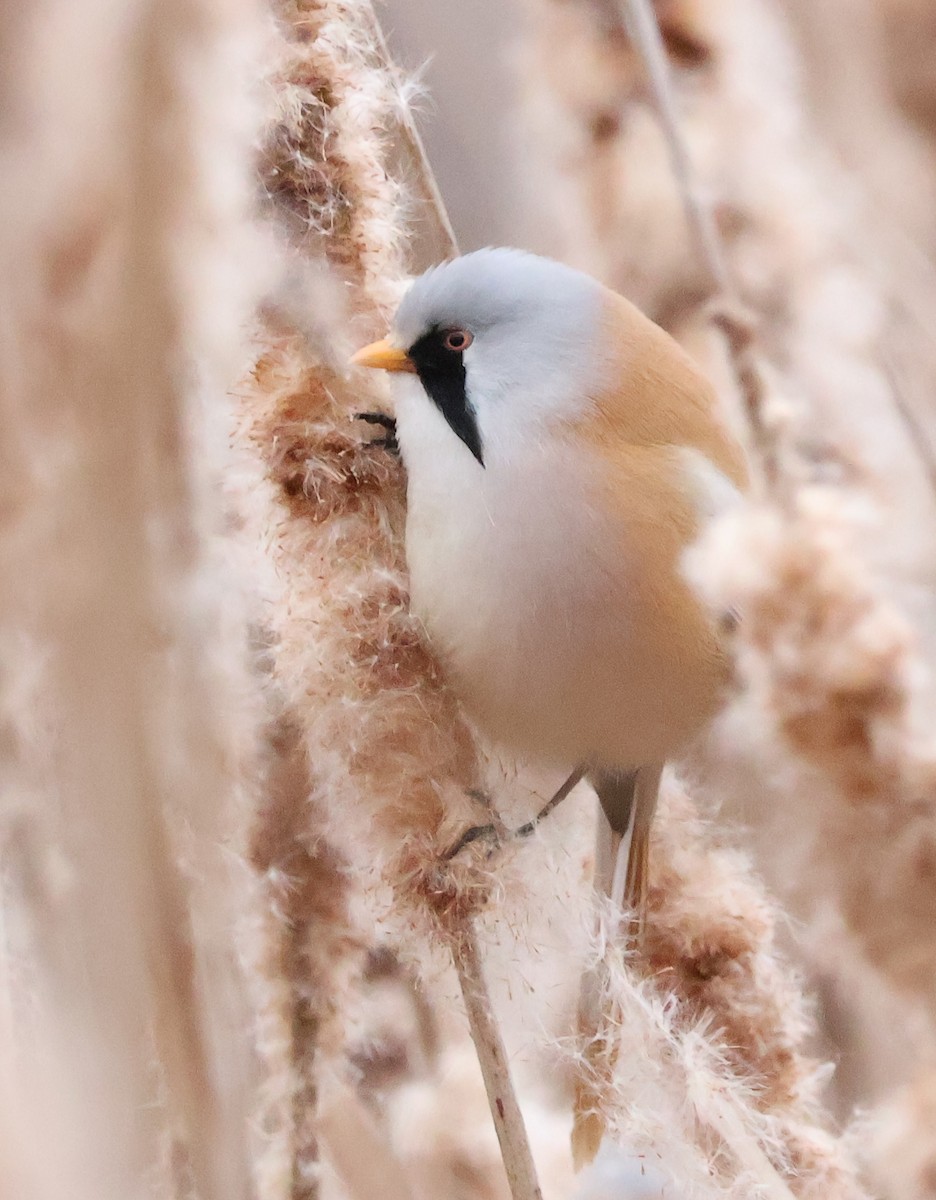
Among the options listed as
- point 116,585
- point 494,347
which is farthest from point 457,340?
point 116,585

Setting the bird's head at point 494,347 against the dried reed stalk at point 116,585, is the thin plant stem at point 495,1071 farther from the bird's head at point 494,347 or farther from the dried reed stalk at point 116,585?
the bird's head at point 494,347

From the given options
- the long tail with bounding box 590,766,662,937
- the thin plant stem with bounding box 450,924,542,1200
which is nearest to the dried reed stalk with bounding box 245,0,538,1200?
the thin plant stem with bounding box 450,924,542,1200

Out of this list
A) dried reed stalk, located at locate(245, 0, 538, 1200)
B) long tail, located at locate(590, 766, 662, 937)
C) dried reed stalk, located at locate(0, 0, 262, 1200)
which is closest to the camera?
dried reed stalk, located at locate(0, 0, 262, 1200)

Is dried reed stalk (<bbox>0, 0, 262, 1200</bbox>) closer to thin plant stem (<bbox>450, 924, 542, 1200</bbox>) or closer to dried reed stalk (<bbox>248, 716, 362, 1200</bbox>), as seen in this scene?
dried reed stalk (<bbox>248, 716, 362, 1200</bbox>)

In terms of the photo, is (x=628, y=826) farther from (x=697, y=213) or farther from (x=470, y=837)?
(x=697, y=213)

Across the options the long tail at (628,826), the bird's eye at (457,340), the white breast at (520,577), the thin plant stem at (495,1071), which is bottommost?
the long tail at (628,826)

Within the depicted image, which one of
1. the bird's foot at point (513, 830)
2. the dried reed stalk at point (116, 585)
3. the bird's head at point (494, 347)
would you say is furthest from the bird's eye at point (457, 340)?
the bird's foot at point (513, 830)

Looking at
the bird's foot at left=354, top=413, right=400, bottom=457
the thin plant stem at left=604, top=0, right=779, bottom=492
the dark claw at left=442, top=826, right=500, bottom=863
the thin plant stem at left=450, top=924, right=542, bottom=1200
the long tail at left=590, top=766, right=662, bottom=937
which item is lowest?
the long tail at left=590, top=766, right=662, bottom=937
